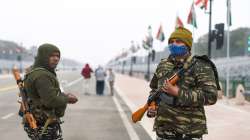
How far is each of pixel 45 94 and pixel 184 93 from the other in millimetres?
1417

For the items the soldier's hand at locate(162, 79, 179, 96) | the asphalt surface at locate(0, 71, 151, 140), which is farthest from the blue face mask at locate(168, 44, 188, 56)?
the asphalt surface at locate(0, 71, 151, 140)

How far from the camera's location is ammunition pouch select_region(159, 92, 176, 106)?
4621 millimetres

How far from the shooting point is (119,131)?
13781 millimetres

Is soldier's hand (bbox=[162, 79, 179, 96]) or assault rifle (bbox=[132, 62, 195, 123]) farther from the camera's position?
assault rifle (bbox=[132, 62, 195, 123])

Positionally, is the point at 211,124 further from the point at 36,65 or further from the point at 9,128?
the point at 36,65

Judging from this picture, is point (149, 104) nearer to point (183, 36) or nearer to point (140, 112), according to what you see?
point (140, 112)

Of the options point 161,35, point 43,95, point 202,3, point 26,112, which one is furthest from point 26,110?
point 161,35

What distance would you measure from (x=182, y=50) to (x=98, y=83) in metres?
27.5

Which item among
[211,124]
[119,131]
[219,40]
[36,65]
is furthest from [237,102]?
[36,65]

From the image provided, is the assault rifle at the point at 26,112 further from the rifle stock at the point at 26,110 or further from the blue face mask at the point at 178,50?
the blue face mask at the point at 178,50

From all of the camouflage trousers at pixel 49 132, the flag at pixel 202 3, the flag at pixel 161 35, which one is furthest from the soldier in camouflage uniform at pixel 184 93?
the flag at pixel 161 35

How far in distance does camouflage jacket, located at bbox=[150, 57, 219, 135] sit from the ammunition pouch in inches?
0.8

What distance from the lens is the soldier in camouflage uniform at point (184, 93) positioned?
4605 mm

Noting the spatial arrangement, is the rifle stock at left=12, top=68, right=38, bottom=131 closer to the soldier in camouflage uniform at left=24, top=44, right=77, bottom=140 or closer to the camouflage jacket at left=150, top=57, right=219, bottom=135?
the soldier in camouflage uniform at left=24, top=44, right=77, bottom=140
